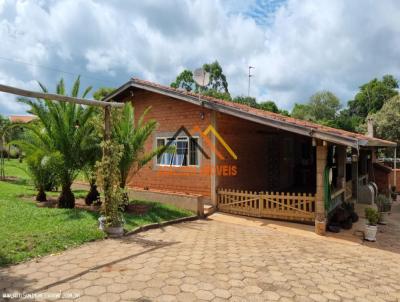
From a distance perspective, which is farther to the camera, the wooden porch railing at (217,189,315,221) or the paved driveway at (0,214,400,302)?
the wooden porch railing at (217,189,315,221)

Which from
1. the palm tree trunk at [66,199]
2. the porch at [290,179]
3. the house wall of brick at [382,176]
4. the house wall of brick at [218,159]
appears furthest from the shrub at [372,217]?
the house wall of brick at [382,176]

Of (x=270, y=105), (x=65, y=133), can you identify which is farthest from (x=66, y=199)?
(x=270, y=105)

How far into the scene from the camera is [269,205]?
34.1ft

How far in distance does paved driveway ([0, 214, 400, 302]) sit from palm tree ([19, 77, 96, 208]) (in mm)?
3066

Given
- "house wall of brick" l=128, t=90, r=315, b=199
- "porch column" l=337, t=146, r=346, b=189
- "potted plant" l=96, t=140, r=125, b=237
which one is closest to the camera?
"potted plant" l=96, t=140, r=125, b=237

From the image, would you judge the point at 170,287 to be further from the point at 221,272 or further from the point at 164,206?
the point at 164,206

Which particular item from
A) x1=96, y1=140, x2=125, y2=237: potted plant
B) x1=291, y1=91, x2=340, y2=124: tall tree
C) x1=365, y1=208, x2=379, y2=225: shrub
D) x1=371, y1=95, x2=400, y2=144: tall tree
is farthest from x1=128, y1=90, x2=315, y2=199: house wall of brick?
x1=291, y1=91, x2=340, y2=124: tall tree

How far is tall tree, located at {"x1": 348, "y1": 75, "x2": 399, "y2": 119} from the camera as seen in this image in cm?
5445

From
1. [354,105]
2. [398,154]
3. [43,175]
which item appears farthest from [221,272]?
[354,105]

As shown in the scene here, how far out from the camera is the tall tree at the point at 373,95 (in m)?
54.4

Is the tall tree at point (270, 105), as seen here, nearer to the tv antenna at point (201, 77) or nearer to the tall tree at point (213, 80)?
the tall tree at point (213, 80)

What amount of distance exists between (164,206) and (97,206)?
202cm

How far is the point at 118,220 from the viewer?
723 centimetres

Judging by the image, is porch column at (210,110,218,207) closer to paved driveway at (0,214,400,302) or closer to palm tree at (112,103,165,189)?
palm tree at (112,103,165,189)
